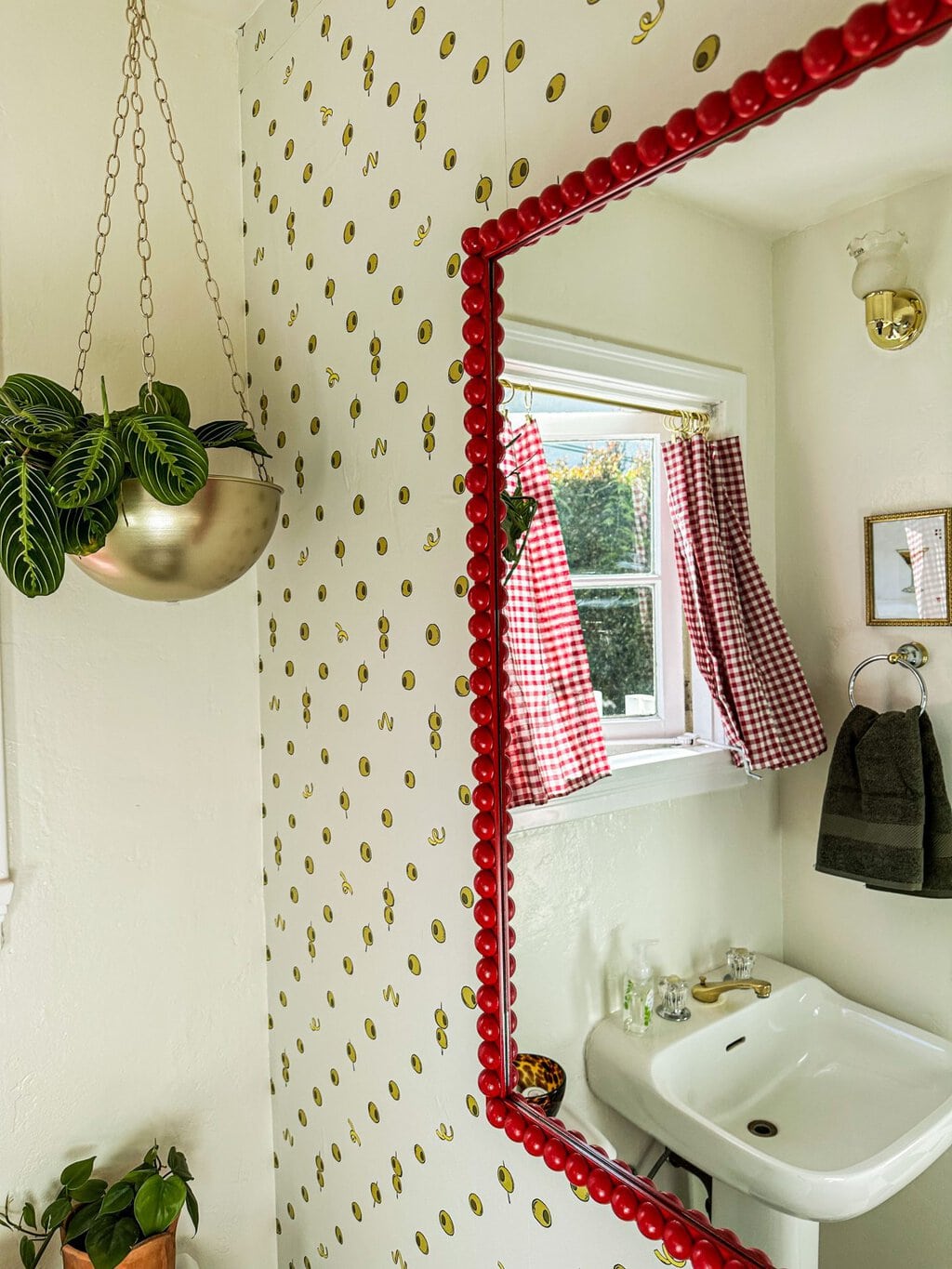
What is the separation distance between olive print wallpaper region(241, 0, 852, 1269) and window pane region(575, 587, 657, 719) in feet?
0.83

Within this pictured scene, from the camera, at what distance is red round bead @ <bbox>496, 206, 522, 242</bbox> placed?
0.86 meters

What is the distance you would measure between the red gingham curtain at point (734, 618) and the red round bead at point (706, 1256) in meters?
0.39

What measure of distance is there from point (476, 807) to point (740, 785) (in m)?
0.34

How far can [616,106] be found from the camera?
0.80 meters

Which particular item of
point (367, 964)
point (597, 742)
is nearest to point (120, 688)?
point (367, 964)

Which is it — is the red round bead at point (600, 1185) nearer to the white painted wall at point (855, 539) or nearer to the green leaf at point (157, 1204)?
the white painted wall at point (855, 539)

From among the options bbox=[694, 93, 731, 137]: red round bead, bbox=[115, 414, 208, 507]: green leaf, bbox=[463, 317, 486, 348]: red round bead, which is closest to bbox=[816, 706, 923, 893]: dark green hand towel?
bbox=[694, 93, 731, 137]: red round bead

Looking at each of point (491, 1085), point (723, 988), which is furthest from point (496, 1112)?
point (723, 988)

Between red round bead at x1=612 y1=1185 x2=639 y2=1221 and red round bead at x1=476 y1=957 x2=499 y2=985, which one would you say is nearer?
red round bead at x1=612 y1=1185 x2=639 y2=1221

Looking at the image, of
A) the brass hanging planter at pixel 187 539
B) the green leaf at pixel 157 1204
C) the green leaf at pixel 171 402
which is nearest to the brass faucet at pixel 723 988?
the brass hanging planter at pixel 187 539

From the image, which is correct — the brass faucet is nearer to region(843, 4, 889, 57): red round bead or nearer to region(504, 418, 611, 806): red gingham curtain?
region(504, 418, 611, 806): red gingham curtain

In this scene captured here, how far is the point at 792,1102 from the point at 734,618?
350 millimetres

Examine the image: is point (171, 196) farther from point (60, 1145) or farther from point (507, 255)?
point (60, 1145)

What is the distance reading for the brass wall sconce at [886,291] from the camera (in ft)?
1.82
